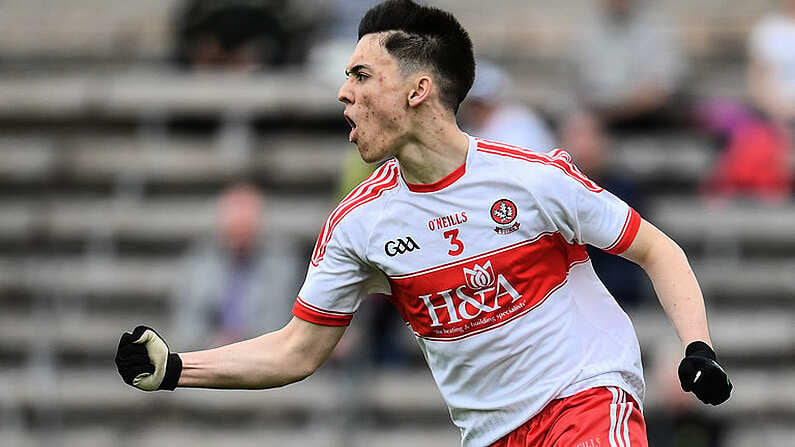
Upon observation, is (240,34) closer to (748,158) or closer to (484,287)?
(748,158)

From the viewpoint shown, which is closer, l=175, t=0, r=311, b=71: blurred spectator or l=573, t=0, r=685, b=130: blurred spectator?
l=573, t=0, r=685, b=130: blurred spectator

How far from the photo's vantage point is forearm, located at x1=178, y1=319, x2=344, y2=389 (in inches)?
179

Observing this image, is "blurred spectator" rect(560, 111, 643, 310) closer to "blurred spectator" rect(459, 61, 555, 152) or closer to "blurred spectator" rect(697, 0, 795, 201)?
"blurred spectator" rect(459, 61, 555, 152)

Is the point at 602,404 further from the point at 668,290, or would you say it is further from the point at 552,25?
the point at 552,25

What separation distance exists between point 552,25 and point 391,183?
23.8 ft

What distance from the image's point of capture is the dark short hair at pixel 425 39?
14.7ft

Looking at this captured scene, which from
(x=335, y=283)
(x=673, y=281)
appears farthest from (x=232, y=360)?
(x=673, y=281)

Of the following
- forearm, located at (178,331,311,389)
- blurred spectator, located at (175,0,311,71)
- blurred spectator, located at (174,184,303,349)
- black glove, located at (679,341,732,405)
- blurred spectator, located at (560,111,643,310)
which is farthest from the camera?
blurred spectator, located at (175,0,311,71)

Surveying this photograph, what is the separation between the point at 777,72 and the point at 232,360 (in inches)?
249

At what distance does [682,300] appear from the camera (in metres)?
4.40

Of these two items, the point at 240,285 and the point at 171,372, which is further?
the point at 240,285

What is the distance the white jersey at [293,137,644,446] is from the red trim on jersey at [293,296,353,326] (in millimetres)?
10

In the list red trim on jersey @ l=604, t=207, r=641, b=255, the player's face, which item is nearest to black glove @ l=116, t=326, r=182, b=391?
the player's face

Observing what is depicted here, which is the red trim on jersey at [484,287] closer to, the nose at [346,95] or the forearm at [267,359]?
the forearm at [267,359]
